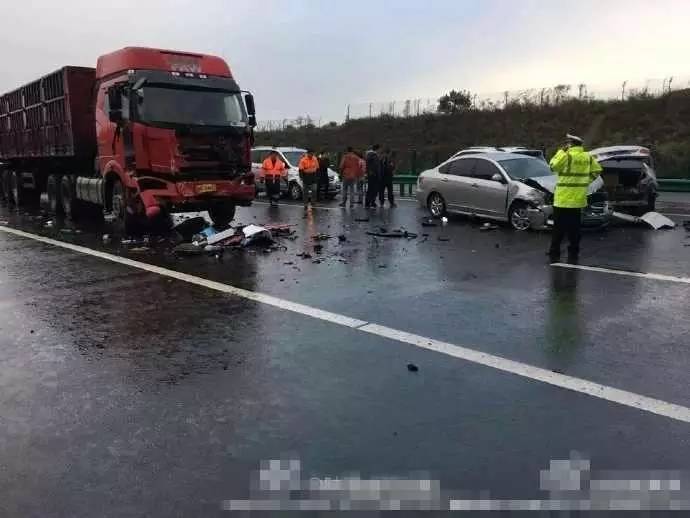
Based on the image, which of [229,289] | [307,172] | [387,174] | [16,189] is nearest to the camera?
[229,289]

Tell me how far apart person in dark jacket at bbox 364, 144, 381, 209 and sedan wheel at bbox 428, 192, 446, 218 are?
117 inches

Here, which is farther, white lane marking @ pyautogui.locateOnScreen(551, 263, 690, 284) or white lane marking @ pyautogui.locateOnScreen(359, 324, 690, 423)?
white lane marking @ pyautogui.locateOnScreen(551, 263, 690, 284)

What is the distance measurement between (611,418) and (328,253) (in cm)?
662

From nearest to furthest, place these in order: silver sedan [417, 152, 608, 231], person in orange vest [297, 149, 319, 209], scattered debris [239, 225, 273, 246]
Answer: scattered debris [239, 225, 273, 246] → silver sedan [417, 152, 608, 231] → person in orange vest [297, 149, 319, 209]

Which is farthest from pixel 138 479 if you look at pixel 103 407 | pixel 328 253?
pixel 328 253

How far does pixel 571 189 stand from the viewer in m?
9.39

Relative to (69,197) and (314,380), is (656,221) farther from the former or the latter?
(69,197)

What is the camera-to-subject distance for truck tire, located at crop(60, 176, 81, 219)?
47.9ft

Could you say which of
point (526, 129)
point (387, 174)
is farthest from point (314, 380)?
point (526, 129)

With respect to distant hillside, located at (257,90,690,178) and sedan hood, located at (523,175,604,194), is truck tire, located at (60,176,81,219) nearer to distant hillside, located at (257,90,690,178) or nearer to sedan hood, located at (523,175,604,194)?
sedan hood, located at (523,175,604,194)

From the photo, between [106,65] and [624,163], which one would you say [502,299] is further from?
[106,65]

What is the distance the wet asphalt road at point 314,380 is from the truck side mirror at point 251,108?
458cm

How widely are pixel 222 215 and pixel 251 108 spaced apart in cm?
238

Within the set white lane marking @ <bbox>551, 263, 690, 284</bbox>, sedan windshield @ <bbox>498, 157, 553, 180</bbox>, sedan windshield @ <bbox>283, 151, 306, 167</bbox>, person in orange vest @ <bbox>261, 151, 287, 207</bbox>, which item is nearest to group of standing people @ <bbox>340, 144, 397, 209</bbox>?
person in orange vest @ <bbox>261, 151, 287, 207</bbox>
